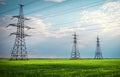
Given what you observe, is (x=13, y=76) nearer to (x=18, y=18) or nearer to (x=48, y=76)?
(x=48, y=76)

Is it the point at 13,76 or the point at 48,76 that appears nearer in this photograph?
the point at 48,76

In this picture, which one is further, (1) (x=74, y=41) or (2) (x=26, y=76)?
(1) (x=74, y=41)

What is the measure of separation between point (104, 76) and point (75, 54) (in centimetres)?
5609

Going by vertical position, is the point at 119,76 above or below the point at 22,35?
below

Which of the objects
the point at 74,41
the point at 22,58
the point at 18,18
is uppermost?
the point at 18,18

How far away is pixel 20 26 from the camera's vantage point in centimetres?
5562

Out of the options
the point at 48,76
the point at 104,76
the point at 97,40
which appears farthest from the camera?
the point at 97,40

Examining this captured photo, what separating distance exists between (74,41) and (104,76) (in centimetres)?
5730

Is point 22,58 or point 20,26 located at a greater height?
point 20,26

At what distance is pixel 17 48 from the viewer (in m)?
51.9

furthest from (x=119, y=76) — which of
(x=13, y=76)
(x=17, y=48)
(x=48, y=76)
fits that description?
(x=17, y=48)

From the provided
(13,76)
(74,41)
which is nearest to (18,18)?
(74,41)

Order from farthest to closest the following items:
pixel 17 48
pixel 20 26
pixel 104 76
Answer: pixel 20 26 < pixel 17 48 < pixel 104 76

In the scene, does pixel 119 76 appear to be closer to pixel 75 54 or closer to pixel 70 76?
pixel 70 76
